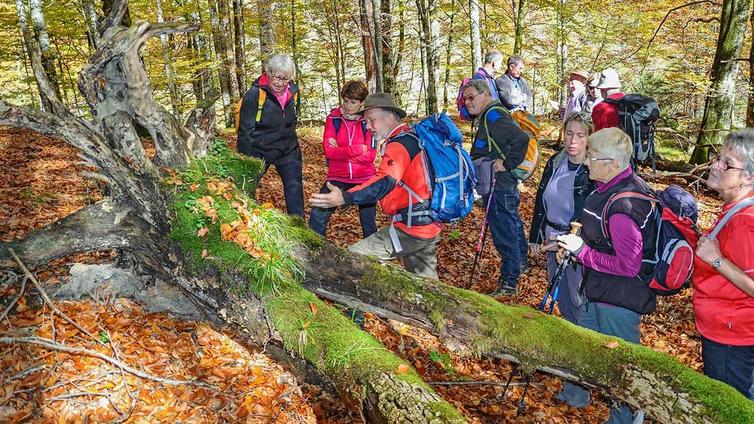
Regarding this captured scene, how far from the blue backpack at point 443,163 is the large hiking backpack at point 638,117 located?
11.1 ft

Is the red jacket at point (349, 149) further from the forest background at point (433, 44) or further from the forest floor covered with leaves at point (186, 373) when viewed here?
the forest background at point (433, 44)

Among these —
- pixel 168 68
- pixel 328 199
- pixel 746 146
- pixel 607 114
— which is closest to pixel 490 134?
pixel 607 114

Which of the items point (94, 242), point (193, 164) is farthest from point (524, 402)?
point (94, 242)

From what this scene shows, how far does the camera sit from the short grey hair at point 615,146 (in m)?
3.50

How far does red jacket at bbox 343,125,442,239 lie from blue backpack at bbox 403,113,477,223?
8 centimetres

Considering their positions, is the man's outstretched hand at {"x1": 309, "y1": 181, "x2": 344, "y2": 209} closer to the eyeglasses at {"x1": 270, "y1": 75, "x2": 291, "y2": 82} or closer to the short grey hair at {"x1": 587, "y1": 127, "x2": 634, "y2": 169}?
the short grey hair at {"x1": 587, "y1": 127, "x2": 634, "y2": 169}

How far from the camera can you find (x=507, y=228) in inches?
237

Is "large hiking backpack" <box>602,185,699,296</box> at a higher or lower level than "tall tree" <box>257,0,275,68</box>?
lower

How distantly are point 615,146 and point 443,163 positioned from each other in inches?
56.7

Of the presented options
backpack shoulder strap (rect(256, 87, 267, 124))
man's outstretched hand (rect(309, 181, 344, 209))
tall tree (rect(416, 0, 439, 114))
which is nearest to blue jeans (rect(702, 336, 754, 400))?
man's outstretched hand (rect(309, 181, 344, 209))

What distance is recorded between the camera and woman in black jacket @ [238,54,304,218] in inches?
222

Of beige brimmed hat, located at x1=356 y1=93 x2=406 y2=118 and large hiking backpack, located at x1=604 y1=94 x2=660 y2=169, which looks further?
large hiking backpack, located at x1=604 y1=94 x2=660 y2=169

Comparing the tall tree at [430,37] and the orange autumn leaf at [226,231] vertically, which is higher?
the tall tree at [430,37]

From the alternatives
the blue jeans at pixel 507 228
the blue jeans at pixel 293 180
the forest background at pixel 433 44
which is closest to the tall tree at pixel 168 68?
the forest background at pixel 433 44
